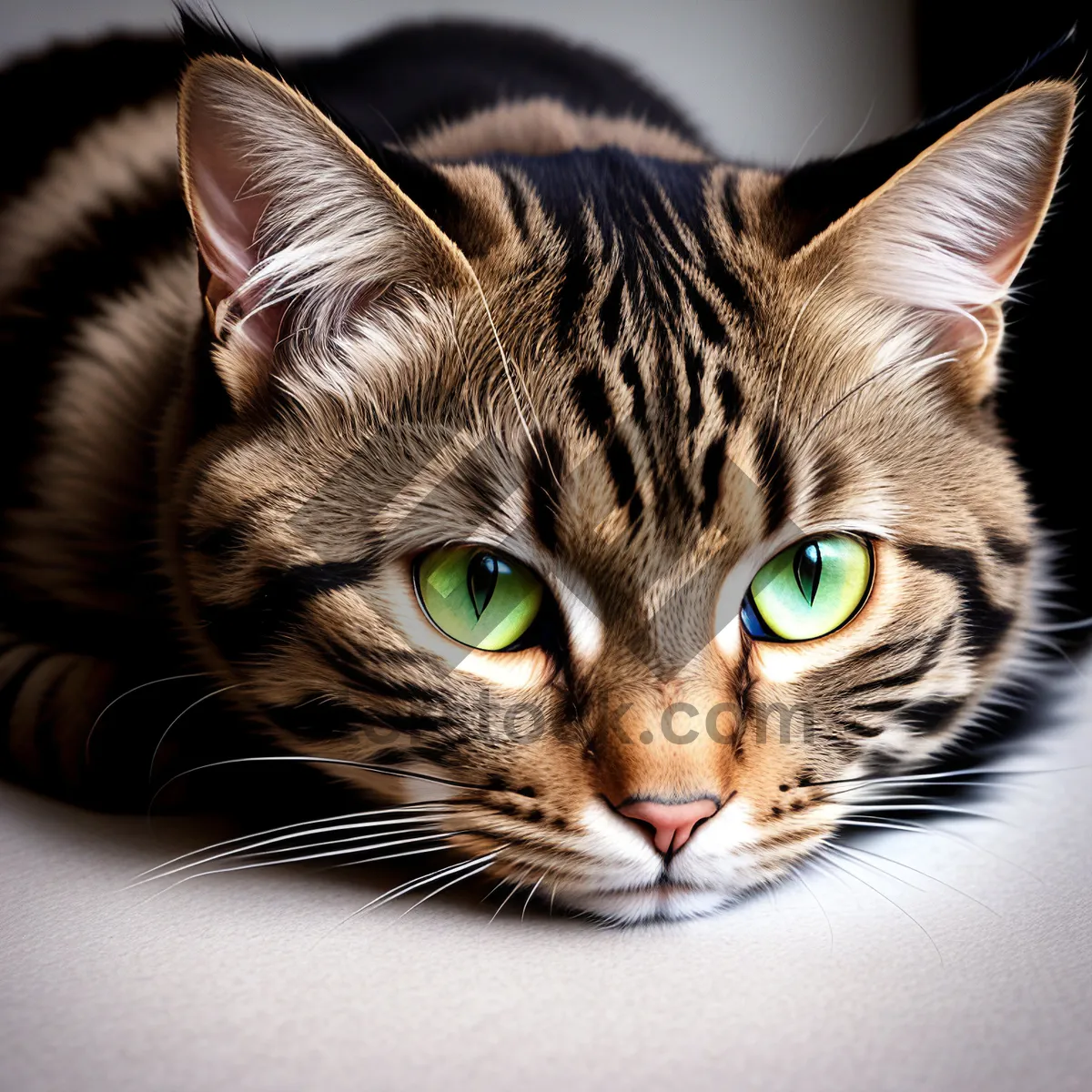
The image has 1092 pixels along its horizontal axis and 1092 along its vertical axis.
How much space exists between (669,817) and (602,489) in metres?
0.19

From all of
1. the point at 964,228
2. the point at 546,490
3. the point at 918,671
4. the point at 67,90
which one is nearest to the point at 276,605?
the point at 546,490

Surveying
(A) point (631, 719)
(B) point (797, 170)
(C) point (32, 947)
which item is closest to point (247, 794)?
(C) point (32, 947)

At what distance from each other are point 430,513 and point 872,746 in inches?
12.7

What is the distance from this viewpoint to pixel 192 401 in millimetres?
734

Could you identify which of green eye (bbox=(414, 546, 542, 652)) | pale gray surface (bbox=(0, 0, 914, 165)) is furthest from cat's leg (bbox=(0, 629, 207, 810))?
pale gray surface (bbox=(0, 0, 914, 165))

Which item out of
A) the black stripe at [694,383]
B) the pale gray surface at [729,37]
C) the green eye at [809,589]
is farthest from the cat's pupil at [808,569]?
the pale gray surface at [729,37]

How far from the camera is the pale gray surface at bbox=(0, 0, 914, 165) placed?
1112 mm

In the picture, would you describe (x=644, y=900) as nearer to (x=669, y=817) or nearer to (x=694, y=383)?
(x=669, y=817)

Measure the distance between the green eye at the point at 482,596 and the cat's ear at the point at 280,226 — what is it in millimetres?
157

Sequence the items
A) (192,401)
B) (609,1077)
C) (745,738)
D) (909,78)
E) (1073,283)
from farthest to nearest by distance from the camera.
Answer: (909,78), (1073,283), (192,401), (745,738), (609,1077)

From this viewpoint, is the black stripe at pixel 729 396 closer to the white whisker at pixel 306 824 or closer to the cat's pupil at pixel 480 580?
the cat's pupil at pixel 480 580

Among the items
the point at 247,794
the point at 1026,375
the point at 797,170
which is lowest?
the point at 247,794

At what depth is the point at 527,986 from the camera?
21.7 inches

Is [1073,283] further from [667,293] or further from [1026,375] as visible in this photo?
[667,293]
